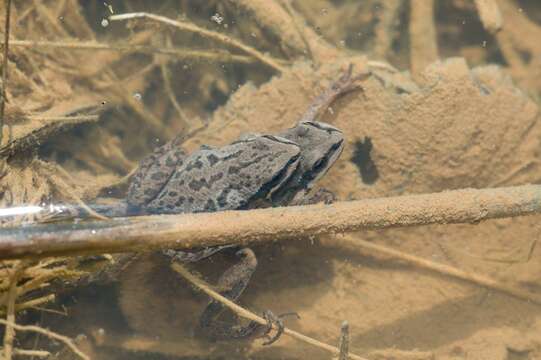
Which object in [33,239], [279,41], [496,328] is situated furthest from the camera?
[279,41]

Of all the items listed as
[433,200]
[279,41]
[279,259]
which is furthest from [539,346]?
[279,41]

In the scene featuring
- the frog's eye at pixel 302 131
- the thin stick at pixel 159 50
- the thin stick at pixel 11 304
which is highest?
the thin stick at pixel 159 50

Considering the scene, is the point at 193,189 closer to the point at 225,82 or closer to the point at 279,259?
the point at 279,259

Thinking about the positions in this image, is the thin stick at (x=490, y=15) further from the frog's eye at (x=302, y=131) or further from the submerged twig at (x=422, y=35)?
the frog's eye at (x=302, y=131)

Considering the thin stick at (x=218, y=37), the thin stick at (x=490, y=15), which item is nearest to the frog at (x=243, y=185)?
the thin stick at (x=218, y=37)

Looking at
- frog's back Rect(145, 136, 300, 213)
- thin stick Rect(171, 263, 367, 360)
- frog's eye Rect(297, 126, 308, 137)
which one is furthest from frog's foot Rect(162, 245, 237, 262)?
frog's eye Rect(297, 126, 308, 137)

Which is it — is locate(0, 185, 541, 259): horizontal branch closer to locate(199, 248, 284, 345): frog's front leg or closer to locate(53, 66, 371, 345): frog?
locate(53, 66, 371, 345): frog
